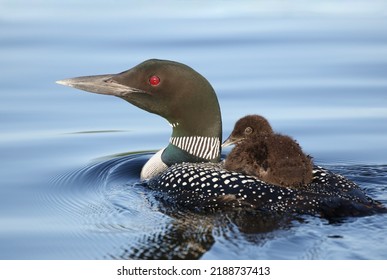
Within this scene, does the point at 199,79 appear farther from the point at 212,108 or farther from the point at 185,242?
the point at 185,242

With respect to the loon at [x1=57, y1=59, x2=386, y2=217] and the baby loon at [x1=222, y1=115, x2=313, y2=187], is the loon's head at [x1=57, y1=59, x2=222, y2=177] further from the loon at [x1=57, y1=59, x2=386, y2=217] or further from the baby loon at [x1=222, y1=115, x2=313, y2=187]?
the baby loon at [x1=222, y1=115, x2=313, y2=187]

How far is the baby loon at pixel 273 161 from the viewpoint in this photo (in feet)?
17.4

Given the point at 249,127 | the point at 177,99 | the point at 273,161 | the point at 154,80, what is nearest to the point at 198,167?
the point at 273,161

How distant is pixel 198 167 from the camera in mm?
5605

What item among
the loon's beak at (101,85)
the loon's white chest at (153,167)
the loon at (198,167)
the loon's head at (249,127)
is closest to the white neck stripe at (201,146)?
the loon at (198,167)

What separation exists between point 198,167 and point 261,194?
536 mm

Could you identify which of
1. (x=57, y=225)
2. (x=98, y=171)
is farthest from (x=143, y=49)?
(x=57, y=225)

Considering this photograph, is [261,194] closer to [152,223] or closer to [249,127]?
[152,223]

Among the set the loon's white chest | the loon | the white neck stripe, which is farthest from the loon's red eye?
the loon's white chest

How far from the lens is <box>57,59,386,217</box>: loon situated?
517cm

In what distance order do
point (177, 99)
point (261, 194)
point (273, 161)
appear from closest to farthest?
point (261, 194), point (273, 161), point (177, 99)

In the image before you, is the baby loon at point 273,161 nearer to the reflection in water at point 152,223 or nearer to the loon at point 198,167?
the loon at point 198,167

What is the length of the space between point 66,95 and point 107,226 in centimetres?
329

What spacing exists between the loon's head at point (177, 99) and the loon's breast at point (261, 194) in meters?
0.47
